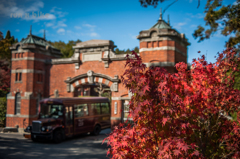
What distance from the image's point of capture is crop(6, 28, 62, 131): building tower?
16.9 m

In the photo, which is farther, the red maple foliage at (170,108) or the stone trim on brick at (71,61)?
the stone trim on brick at (71,61)

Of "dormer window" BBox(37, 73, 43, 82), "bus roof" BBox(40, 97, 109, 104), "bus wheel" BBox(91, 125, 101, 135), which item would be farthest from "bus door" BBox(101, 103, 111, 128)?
"dormer window" BBox(37, 73, 43, 82)

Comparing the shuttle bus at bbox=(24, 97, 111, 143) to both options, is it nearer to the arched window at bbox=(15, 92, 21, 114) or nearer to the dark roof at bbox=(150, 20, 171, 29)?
the arched window at bbox=(15, 92, 21, 114)

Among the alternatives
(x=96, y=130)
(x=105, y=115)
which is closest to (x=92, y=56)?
(x=105, y=115)

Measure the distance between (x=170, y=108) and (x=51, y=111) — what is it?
11263mm

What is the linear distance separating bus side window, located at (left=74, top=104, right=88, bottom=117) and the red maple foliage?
10.5 meters

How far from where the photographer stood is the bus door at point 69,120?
528 inches

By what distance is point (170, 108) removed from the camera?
11.9 feet

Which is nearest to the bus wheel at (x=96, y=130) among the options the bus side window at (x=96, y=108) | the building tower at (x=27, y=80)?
the bus side window at (x=96, y=108)

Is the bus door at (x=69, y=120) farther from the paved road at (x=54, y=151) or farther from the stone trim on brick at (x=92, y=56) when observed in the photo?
the stone trim on brick at (x=92, y=56)

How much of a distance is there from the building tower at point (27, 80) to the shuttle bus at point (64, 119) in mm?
3675

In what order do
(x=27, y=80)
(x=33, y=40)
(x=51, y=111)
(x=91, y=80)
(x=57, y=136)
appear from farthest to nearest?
(x=33, y=40)
(x=27, y=80)
(x=91, y=80)
(x=51, y=111)
(x=57, y=136)

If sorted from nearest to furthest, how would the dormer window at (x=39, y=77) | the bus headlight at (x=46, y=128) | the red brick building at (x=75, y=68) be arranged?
the bus headlight at (x=46, y=128)
the red brick building at (x=75, y=68)
the dormer window at (x=39, y=77)

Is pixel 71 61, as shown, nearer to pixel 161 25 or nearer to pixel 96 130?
pixel 96 130
